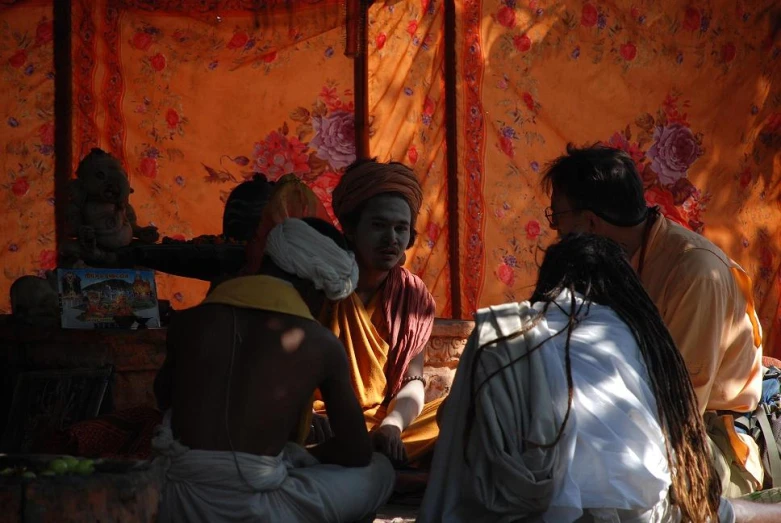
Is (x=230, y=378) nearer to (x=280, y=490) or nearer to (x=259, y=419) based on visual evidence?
(x=259, y=419)

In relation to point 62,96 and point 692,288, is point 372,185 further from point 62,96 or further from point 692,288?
point 62,96

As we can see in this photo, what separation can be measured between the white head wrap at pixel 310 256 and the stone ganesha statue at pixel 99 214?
2172 mm

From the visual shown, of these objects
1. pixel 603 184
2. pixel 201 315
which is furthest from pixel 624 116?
pixel 201 315

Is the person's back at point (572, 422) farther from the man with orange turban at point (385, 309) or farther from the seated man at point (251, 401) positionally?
the man with orange turban at point (385, 309)

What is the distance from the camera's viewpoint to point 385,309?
4926mm

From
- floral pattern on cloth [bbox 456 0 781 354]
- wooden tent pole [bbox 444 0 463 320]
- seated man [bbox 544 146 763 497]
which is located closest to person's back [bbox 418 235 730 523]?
seated man [bbox 544 146 763 497]

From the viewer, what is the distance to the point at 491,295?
8438mm

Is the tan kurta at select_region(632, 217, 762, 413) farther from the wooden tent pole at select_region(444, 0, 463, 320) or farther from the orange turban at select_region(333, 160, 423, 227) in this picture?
the wooden tent pole at select_region(444, 0, 463, 320)

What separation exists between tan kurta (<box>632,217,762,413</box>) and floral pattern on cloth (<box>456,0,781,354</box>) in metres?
3.90

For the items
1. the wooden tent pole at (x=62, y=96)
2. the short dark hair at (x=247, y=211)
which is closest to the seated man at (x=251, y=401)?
the short dark hair at (x=247, y=211)

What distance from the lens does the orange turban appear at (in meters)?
4.93

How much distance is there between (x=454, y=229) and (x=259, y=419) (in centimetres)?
492

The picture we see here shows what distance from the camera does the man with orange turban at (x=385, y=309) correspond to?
4.74m

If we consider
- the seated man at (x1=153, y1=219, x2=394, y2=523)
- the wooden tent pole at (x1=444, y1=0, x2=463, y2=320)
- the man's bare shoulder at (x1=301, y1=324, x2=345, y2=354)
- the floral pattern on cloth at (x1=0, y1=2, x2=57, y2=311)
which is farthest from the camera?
the wooden tent pole at (x1=444, y1=0, x2=463, y2=320)
